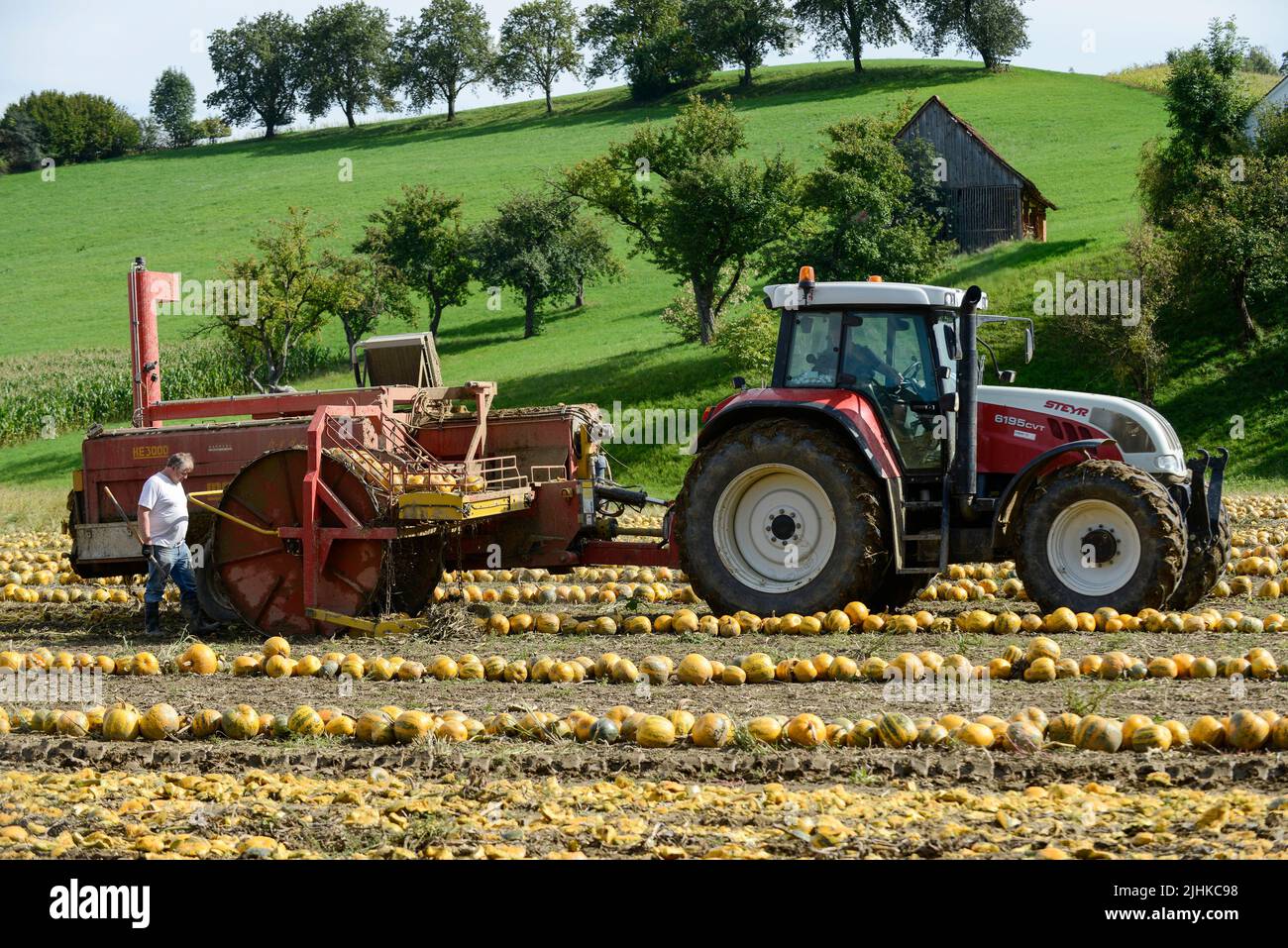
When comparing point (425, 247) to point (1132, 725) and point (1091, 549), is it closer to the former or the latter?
point (1091, 549)

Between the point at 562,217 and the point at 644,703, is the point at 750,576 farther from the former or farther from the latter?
the point at 562,217

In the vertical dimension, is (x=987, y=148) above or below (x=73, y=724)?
above

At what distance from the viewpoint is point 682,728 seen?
274 inches

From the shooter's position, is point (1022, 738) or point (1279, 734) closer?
point (1279, 734)

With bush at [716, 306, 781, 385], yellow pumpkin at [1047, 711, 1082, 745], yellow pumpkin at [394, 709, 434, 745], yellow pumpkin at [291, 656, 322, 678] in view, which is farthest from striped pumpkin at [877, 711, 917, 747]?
bush at [716, 306, 781, 385]

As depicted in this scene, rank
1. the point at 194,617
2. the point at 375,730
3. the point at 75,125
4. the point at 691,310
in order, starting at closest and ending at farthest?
the point at 375,730, the point at 194,617, the point at 691,310, the point at 75,125

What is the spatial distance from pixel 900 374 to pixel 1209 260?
889 inches

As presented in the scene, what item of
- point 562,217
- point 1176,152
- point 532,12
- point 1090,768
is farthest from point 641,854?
point 532,12

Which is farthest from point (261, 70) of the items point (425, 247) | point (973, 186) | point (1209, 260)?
point (1209, 260)

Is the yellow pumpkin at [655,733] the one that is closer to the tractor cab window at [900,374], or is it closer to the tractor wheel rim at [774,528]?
the tractor wheel rim at [774,528]

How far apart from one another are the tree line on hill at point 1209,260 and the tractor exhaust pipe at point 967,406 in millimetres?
19730

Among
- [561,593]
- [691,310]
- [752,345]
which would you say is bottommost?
[561,593]

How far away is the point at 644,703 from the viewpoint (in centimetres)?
784

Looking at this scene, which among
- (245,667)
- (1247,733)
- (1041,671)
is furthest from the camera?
(245,667)
